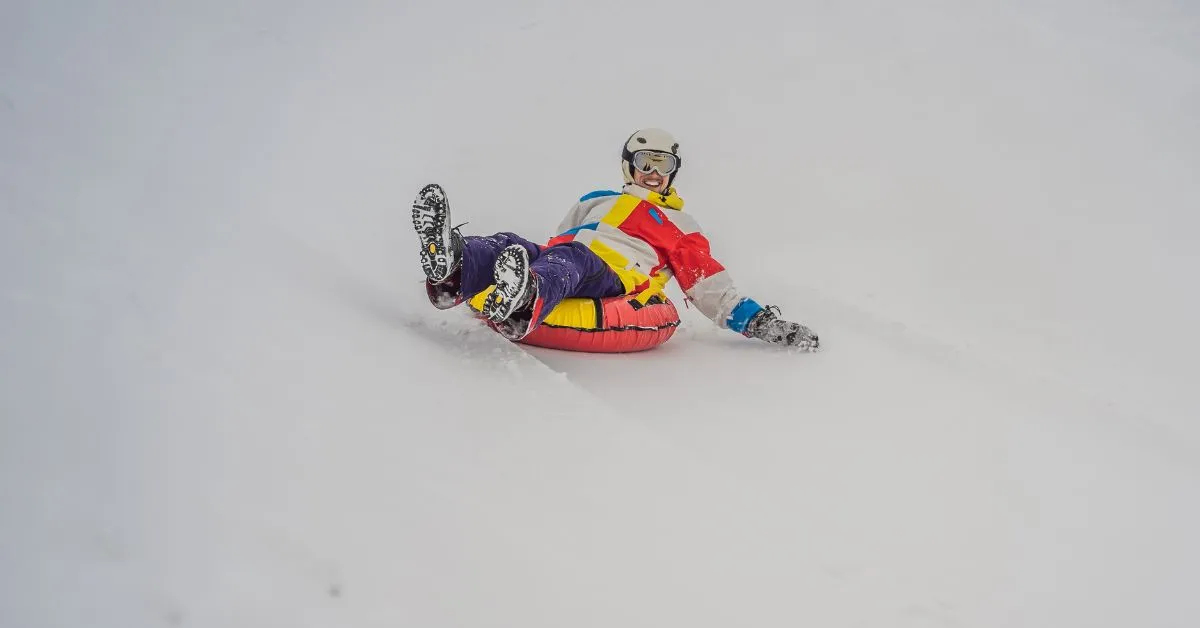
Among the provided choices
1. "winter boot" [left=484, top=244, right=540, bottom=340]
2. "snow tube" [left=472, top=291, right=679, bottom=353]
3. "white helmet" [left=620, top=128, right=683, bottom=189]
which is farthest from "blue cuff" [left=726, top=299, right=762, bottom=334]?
"winter boot" [left=484, top=244, right=540, bottom=340]

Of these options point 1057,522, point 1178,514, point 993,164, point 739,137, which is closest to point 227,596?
point 1057,522

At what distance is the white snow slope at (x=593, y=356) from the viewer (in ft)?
3.95

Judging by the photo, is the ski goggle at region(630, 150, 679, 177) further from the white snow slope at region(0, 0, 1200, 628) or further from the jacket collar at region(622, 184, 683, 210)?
the white snow slope at region(0, 0, 1200, 628)

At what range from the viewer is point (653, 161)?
2850 millimetres

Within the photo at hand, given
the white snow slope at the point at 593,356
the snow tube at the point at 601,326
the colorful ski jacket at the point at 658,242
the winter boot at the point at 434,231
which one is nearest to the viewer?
the white snow slope at the point at 593,356

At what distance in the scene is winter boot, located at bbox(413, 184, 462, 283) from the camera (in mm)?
2104

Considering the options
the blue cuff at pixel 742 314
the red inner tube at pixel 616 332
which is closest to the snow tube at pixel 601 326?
the red inner tube at pixel 616 332

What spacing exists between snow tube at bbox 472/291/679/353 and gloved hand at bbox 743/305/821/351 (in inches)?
10.8

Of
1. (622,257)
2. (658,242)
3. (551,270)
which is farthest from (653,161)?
(551,270)

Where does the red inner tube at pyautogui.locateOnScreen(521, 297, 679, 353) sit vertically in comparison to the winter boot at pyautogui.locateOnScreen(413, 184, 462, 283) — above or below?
below

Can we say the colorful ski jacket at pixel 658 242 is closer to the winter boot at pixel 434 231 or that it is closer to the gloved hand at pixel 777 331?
the gloved hand at pixel 777 331

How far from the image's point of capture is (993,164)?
4.38 meters

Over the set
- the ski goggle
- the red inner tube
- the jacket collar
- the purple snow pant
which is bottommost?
the red inner tube

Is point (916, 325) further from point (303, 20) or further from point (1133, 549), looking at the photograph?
point (303, 20)
